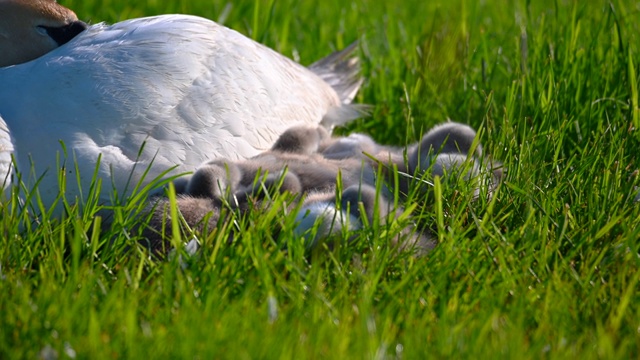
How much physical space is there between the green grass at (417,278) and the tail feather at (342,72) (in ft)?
3.19

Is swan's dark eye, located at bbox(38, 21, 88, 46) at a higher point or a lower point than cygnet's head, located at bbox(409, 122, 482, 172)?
higher

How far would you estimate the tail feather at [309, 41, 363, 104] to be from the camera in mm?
4746

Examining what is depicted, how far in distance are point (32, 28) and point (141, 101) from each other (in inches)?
29.2

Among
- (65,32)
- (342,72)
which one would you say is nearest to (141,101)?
(65,32)

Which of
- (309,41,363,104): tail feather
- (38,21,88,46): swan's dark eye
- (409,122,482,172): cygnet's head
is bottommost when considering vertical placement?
(309,41,363,104): tail feather

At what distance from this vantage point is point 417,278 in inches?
102

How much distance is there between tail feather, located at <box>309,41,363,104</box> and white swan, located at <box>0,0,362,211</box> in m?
0.68

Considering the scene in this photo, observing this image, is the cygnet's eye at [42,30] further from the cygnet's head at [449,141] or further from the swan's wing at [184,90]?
the cygnet's head at [449,141]

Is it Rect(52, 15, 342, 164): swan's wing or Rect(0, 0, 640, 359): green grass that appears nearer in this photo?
Rect(0, 0, 640, 359): green grass

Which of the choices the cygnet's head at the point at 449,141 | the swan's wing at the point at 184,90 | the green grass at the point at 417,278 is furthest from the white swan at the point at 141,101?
the cygnet's head at the point at 449,141

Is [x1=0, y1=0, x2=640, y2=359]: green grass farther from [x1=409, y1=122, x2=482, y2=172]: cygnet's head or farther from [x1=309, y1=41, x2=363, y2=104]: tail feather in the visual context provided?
[x1=309, y1=41, x2=363, y2=104]: tail feather

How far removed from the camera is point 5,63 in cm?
368

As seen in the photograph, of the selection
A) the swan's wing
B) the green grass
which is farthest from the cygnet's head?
the swan's wing

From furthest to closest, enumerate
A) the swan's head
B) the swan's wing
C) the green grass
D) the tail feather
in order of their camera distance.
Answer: the tail feather, the swan's head, the swan's wing, the green grass
